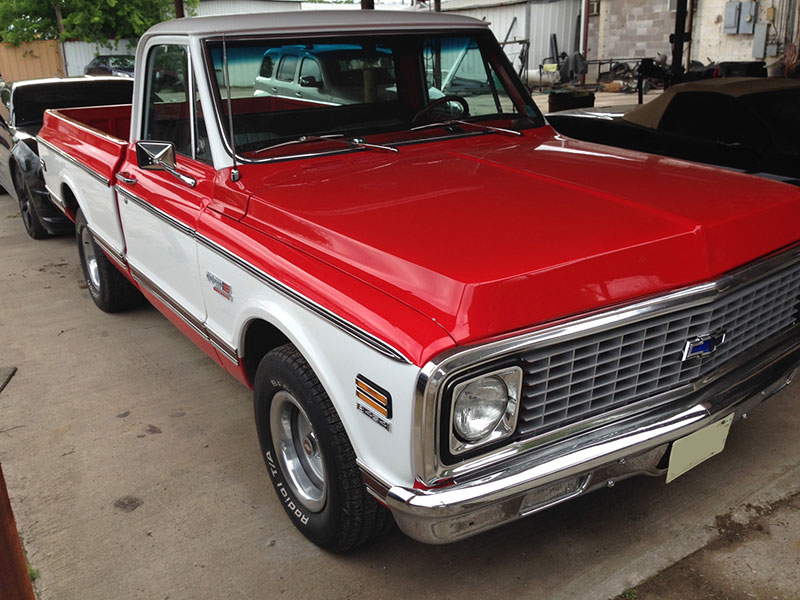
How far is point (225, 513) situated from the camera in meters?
2.89

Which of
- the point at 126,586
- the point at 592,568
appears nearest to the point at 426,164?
the point at 592,568

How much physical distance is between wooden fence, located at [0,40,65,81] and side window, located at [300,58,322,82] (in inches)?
1036

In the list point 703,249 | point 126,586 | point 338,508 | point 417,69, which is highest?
point 417,69

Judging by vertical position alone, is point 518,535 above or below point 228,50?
below

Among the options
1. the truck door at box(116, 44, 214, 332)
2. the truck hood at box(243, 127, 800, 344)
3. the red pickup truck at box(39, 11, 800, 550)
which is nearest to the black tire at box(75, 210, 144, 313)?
the truck door at box(116, 44, 214, 332)

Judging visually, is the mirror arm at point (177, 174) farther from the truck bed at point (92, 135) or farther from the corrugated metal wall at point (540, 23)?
the corrugated metal wall at point (540, 23)

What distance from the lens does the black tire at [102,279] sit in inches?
185

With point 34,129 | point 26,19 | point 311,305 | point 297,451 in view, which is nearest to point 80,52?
point 26,19

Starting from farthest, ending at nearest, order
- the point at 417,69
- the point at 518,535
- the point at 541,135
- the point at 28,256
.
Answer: the point at 28,256
the point at 541,135
the point at 417,69
the point at 518,535

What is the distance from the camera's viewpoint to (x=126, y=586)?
253cm

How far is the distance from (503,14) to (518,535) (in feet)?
76.6

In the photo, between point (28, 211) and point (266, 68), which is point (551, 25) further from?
point (266, 68)

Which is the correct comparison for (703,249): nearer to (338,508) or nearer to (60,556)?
(338,508)

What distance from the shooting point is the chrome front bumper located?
197 cm
